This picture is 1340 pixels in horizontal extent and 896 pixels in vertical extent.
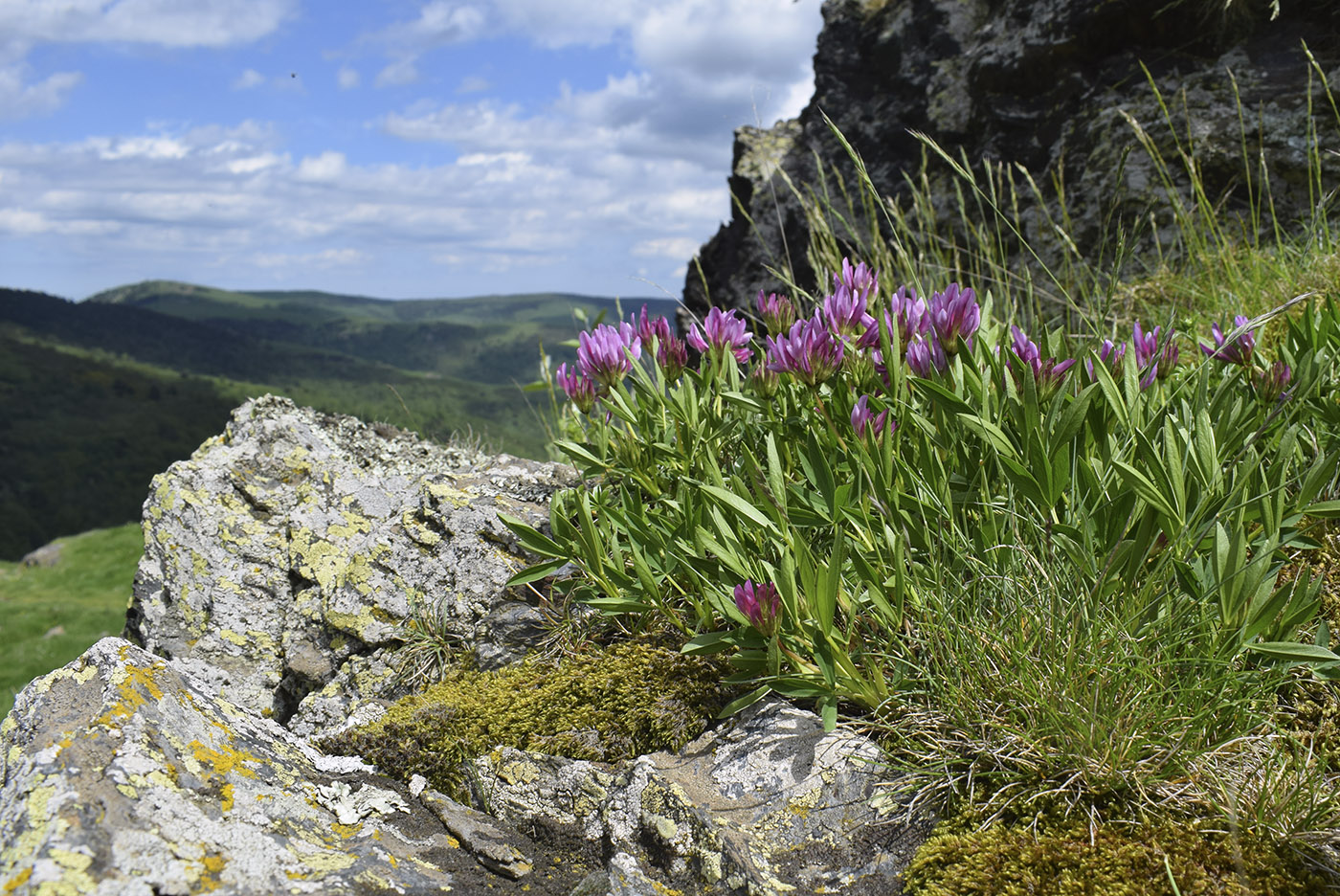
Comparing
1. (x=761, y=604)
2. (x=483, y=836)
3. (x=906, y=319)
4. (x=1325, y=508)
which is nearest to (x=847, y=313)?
(x=906, y=319)

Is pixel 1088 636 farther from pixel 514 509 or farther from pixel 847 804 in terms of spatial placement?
pixel 514 509

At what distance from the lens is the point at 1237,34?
24.9ft

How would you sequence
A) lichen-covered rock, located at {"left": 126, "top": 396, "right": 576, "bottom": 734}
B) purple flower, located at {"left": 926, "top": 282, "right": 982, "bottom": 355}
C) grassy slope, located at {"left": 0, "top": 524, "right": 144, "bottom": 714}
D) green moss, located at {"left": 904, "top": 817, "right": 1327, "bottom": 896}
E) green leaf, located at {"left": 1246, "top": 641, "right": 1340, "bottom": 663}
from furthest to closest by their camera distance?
grassy slope, located at {"left": 0, "top": 524, "right": 144, "bottom": 714} < lichen-covered rock, located at {"left": 126, "top": 396, "right": 576, "bottom": 734} < purple flower, located at {"left": 926, "top": 282, "right": 982, "bottom": 355} < green leaf, located at {"left": 1246, "top": 641, "right": 1340, "bottom": 663} < green moss, located at {"left": 904, "top": 817, "right": 1327, "bottom": 896}

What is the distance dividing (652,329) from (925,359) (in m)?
1.16

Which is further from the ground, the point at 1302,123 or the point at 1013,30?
the point at 1013,30

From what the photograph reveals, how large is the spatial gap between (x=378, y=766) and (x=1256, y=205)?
824 cm

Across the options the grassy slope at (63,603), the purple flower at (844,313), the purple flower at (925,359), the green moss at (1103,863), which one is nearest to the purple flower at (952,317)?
the purple flower at (925,359)

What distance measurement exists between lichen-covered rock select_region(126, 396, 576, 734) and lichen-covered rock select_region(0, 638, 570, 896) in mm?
1032

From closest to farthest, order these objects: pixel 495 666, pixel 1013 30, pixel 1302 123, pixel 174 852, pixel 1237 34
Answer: pixel 174 852, pixel 495 666, pixel 1302 123, pixel 1237 34, pixel 1013 30

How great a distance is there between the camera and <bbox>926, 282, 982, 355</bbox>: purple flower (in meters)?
2.83

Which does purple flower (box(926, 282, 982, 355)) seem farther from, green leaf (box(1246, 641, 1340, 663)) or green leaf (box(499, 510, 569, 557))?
green leaf (box(499, 510, 569, 557))

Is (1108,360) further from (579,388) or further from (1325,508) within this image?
(579,388)

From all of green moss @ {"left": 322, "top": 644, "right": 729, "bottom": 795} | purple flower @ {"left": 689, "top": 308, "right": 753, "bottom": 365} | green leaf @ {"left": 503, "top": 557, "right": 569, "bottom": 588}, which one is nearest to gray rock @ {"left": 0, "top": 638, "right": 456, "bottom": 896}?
green moss @ {"left": 322, "top": 644, "right": 729, "bottom": 795}

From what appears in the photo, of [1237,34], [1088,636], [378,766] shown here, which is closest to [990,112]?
[1237,34]
